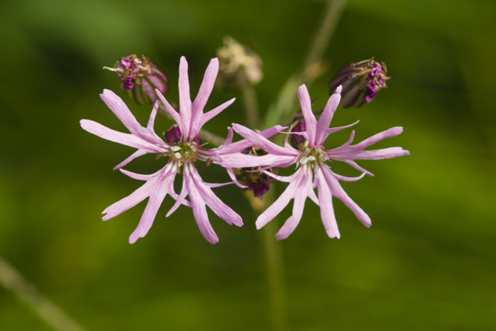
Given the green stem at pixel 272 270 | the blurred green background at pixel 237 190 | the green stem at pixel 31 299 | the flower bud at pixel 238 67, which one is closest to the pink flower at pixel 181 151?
the green stem at pixel 272 270

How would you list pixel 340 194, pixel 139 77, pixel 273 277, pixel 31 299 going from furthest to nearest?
pixel 273 277 → pixel 31 299 → pixel 139 77 → pixel 340 194

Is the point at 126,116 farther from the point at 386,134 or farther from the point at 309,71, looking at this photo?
the point at 309,71

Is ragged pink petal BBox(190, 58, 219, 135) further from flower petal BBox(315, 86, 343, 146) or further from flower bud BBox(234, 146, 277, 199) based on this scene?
flower petal BBox(315, 86, 343, 146)

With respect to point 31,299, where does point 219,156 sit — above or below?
above

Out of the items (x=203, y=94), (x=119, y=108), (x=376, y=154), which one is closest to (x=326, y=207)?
(x=376, y=154)

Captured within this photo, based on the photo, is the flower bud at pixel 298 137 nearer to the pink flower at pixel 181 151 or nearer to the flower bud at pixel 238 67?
the pink flower at pixel 181 151
